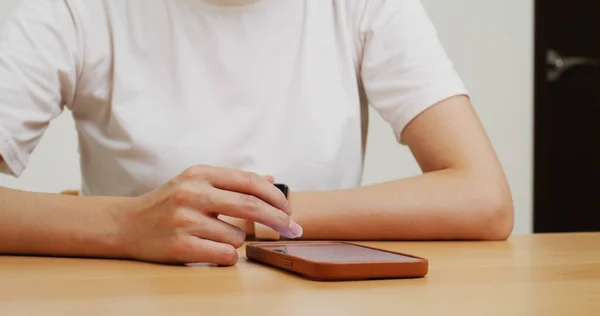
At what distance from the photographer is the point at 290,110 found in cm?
108

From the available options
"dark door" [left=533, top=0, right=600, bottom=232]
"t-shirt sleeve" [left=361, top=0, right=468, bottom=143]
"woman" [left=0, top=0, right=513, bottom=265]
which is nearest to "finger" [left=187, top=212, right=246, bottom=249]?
"woman" [left=0, top=0, right=513, bottom=265]

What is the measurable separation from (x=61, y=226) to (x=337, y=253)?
0.97ft

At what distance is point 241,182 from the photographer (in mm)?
653

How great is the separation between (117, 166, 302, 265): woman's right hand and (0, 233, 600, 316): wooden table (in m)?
0.02

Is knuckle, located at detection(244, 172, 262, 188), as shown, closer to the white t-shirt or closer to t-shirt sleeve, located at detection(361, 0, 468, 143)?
the white t-shirt

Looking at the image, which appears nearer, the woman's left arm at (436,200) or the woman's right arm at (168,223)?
the woman's right arm at (168,223)

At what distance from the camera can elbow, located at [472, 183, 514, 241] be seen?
0.94m

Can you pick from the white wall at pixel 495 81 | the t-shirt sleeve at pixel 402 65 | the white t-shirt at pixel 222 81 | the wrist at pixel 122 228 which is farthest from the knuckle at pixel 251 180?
the white wall at pixel 495 81

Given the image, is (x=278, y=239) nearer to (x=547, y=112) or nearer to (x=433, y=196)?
(x=433, y=196)

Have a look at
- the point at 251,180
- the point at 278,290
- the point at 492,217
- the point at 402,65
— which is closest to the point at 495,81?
the point at 402,65

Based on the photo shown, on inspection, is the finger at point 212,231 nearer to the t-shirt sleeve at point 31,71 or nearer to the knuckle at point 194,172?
the knuckle at point 194,172

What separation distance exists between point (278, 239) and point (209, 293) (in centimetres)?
36

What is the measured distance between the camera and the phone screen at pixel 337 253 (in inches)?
22.8

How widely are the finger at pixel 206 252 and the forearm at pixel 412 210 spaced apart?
0.78ft
